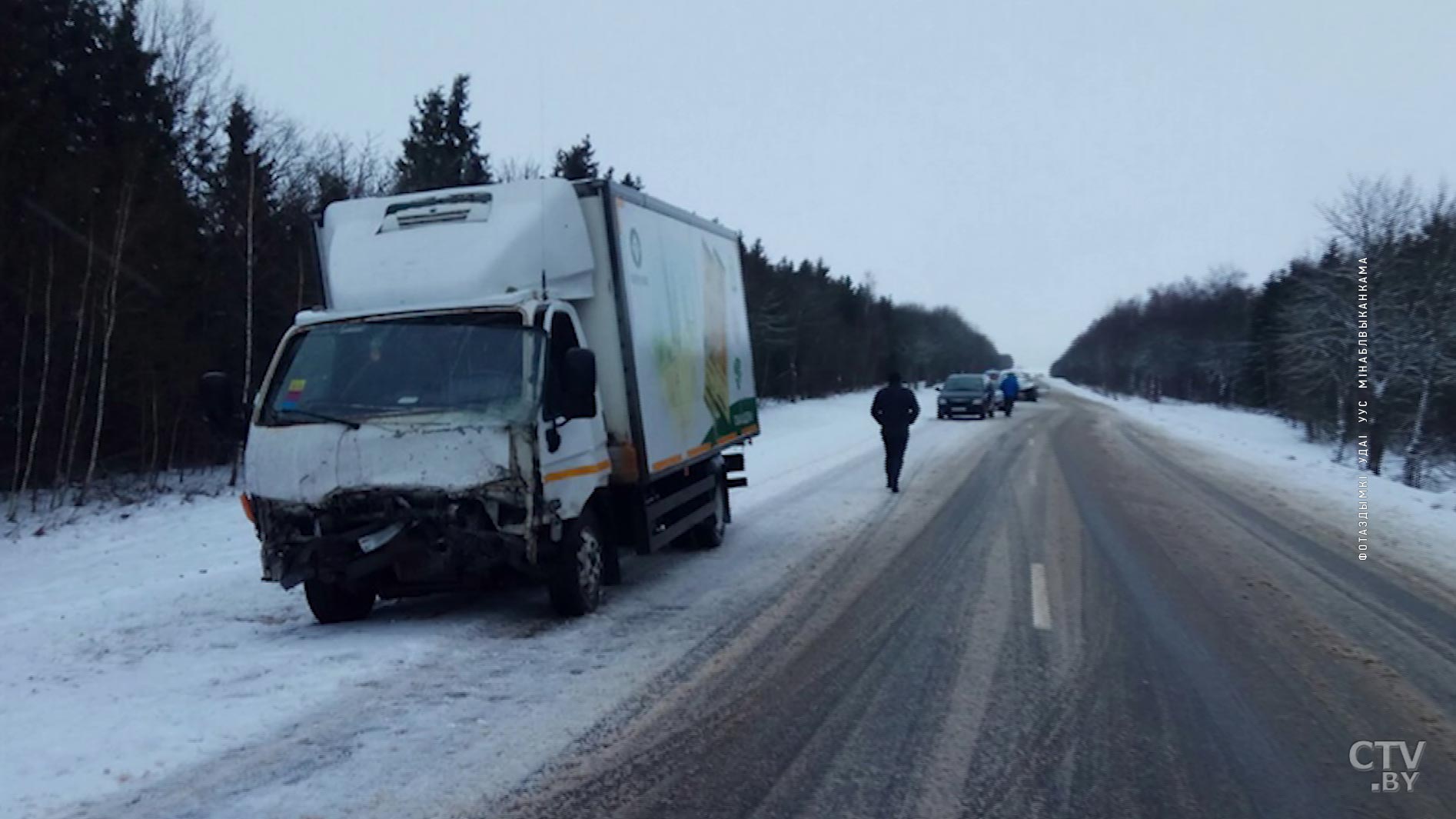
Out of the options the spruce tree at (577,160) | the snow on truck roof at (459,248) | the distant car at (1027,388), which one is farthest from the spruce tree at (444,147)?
the distant car at (1027,388)

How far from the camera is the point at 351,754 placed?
518 centimetres

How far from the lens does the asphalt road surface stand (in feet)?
15.5

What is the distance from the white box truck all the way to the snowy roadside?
24.3 ft

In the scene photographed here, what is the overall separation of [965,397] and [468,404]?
122 feet

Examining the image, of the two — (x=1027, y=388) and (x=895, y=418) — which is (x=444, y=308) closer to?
(x=895, y=418)

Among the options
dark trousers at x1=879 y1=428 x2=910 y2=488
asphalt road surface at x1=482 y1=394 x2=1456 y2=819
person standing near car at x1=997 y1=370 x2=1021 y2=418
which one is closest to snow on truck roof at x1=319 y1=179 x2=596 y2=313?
asphalt road surface at x1=482 y1=394 x2=1456 y2=819

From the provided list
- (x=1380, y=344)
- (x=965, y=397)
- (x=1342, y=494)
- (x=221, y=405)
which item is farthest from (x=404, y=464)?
(x=965, y=397)

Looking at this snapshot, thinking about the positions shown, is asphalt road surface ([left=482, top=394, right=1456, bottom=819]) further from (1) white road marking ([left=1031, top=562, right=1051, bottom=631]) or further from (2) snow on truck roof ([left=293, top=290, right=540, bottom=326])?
(2) snow on truck roof ([left=293, top=290, right=540, bottom=326])

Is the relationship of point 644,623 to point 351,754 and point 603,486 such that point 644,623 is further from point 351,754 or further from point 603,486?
point 351,754

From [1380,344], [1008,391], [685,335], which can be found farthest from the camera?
[1008,391]

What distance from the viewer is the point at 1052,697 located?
6.14 m

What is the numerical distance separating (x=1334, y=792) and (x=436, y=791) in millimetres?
3894

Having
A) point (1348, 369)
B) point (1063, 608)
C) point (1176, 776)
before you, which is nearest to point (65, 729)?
point (1176, 776)

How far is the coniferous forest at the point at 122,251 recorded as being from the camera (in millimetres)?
15773
